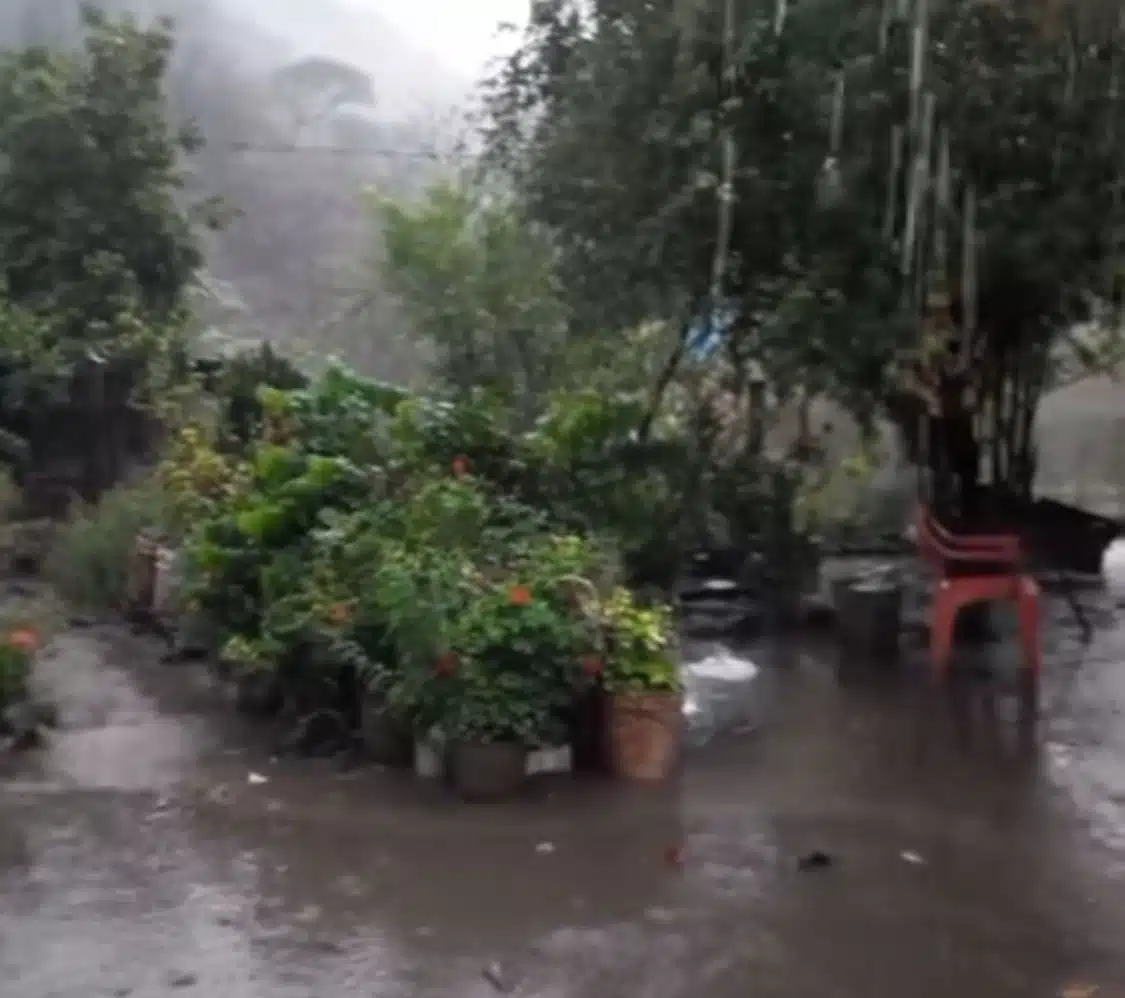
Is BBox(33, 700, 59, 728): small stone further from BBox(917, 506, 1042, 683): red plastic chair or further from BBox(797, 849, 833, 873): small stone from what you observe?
BBox(917, 506, 1042, 683): red plastic chair

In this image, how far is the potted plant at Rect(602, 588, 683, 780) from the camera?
6.50 meters

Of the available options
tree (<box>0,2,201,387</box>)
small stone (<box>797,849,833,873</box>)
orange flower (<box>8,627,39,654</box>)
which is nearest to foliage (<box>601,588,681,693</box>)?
small stone (<box>797,849,833,873</box>)

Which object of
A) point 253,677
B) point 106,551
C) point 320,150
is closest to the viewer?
point 253,677

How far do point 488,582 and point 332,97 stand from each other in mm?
19210

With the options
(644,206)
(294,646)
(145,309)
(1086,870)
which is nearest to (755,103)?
(644,206)

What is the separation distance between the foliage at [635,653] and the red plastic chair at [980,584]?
2.11m

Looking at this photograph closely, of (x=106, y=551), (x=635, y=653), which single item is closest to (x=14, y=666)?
(x=635, y=653)

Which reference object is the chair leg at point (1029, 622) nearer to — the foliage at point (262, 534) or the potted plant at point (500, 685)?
the potted plant at point (500, 685)

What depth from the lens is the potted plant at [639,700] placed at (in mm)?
6504

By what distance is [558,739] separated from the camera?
654 cm

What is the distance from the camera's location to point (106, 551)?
10031 millimetres

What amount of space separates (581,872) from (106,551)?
208 inches

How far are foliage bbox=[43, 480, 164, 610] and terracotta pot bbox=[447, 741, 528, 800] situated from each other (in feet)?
13.2

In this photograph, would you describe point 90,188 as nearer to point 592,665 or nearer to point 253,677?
point 253,677
